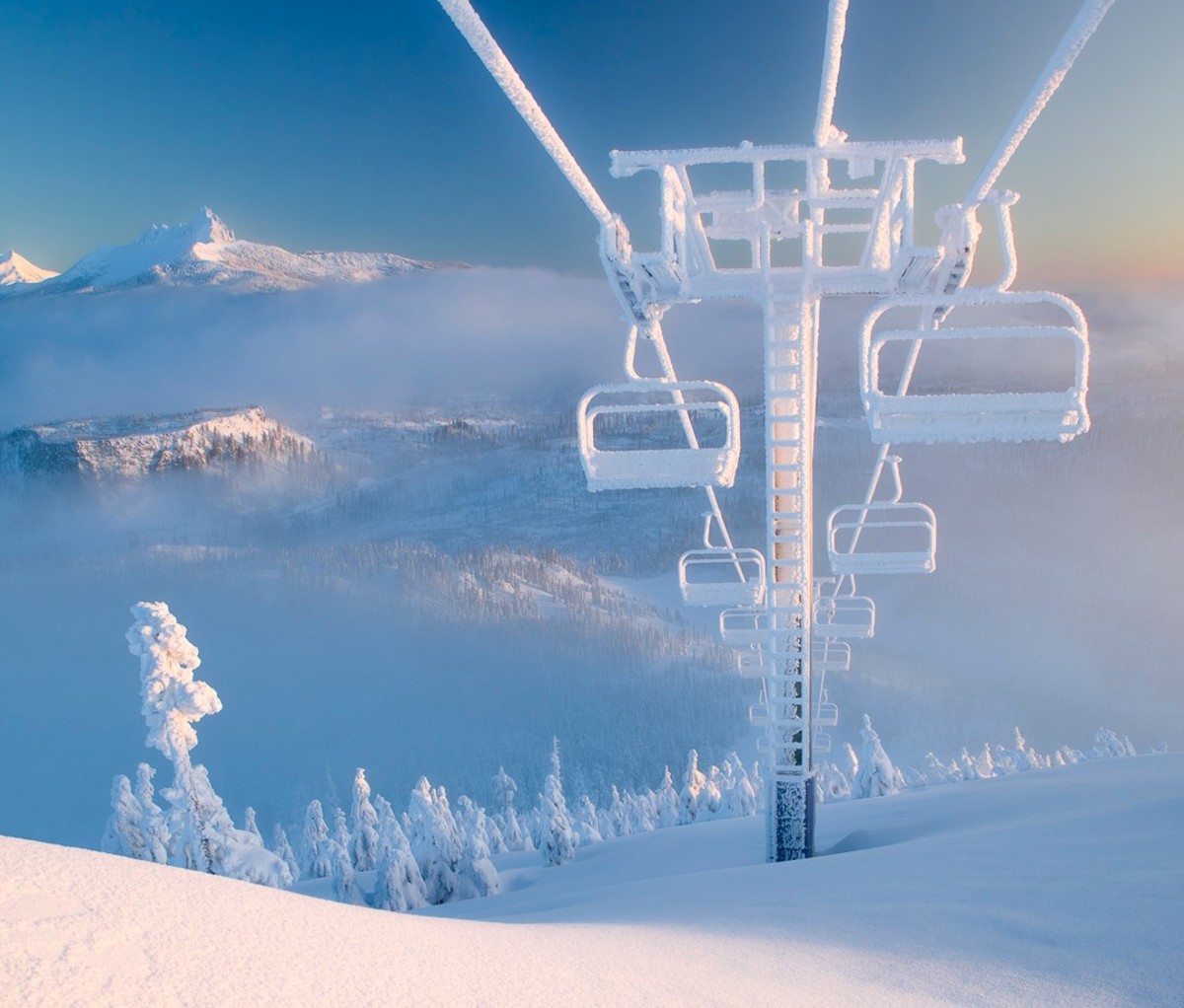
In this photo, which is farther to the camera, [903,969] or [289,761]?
[289,761]

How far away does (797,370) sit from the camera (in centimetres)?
723

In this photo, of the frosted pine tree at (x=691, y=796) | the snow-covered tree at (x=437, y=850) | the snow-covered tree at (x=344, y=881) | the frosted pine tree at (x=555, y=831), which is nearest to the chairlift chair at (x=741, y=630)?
the snow-covered tree at (x=437, y=850)

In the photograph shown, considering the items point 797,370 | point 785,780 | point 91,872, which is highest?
point 797,370

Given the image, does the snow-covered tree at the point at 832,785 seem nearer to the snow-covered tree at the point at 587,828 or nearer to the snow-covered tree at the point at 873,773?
the snow-covered tree at the point at 873,773

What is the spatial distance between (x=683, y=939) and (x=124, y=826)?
77.1ft

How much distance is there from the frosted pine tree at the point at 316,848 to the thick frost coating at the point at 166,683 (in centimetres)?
1580

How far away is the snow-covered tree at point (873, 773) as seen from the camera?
3008 cm

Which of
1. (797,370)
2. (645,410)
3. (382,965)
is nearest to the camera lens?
(382,965)

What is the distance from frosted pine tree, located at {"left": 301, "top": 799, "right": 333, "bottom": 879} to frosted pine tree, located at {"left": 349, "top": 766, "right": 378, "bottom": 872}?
9.03 feet

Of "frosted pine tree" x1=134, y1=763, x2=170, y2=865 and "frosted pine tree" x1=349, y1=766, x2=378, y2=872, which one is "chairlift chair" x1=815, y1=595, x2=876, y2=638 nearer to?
"frosted pine tree" x1=134, y1=763, x2=170, y2=865

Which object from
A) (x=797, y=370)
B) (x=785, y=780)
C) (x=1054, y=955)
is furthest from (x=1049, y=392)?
(x=785, y=780)

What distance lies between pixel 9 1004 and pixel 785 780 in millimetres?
8387

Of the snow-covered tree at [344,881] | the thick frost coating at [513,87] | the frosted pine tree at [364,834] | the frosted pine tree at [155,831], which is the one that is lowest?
the frosted pine tree at [364,834]

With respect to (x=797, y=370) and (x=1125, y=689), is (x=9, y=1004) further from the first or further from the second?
(x=1125, y=689)
